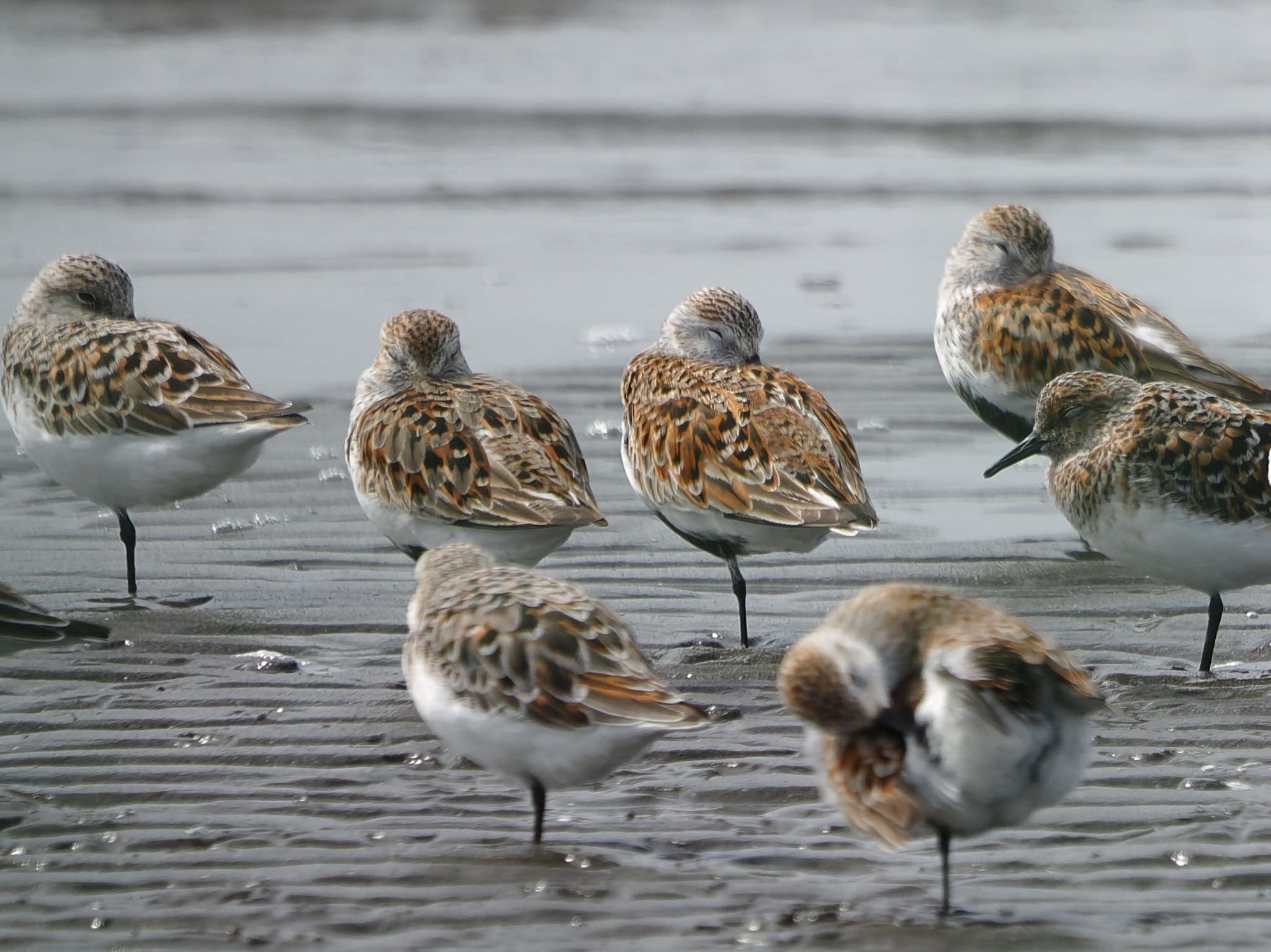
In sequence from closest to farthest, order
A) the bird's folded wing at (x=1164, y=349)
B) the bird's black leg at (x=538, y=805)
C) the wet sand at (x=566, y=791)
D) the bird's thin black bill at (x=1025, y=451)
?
1. the wet sand at (x=566, y=791)
2. the bird's black leg at (x=538, y=805)
3. the bird's thin black bill at (x=1025, y=451)
4. the bird's folded wing at (x=1164, y=349)

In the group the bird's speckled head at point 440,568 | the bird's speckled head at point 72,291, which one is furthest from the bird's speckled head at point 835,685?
the bird's speckled head at point 72,291

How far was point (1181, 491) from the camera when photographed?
5129mm

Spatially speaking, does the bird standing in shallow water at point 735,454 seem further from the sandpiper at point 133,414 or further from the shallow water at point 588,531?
the sandpiper at point 133,414

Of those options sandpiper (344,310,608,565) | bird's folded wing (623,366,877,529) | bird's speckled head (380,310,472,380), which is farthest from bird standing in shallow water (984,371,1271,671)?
bird's speckled head (380,310,472,380)

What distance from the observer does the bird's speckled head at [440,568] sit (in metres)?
4.35

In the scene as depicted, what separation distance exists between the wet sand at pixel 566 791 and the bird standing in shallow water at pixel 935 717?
264 millimetres

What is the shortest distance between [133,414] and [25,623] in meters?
1.69

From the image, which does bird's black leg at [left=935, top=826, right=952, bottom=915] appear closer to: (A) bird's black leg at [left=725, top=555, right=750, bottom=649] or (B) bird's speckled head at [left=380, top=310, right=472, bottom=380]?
(A) bird's black leg at [left=725, top=555, right=750, bottom=649]

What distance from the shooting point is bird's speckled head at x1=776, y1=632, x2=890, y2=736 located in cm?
346

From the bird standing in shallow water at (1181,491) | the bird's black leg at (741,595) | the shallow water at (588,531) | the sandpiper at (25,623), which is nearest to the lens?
the shallow water at (588,531)

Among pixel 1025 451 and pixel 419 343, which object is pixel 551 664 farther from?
pixel 1025 451

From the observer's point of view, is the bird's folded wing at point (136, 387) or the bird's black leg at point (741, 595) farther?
the bird's folded wing at point (136, 387)

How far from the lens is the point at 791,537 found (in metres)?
5.38

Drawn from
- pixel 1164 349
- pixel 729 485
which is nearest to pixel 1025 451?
pixel 729 485
